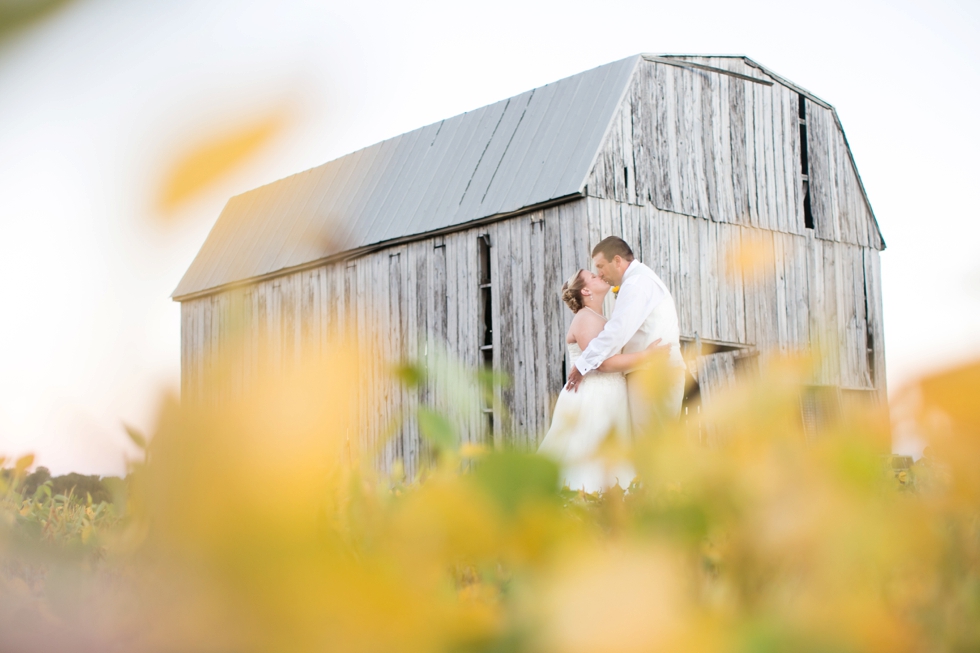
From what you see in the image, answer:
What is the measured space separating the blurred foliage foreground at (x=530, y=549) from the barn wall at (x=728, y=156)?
1088 cm

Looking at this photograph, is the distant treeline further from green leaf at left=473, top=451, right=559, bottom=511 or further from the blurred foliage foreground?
green leaf at left=473, top=451, right=559, bottom=511

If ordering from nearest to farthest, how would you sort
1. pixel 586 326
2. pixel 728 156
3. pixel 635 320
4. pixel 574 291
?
pixel 635 320, pixel 586 326, pixel 574 291, pixel 728 156

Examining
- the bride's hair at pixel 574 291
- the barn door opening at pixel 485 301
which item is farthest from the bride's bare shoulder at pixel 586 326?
the barn door opening at pixel 485 301

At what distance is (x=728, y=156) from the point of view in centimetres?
1308

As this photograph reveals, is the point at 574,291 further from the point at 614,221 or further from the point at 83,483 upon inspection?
the point at 83,483

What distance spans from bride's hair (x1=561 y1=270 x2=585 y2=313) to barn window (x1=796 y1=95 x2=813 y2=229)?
7487 mm

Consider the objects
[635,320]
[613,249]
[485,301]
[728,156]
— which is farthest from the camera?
[728,156]

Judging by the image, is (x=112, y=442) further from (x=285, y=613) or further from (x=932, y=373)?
(x=932, y=373)

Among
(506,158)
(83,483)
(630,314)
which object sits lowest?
(83,483)

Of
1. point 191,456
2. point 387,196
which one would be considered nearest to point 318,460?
point 191,456

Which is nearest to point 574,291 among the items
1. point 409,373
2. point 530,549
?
point 409,373

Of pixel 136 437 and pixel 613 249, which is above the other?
pixel 613 249

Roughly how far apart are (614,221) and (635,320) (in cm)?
658

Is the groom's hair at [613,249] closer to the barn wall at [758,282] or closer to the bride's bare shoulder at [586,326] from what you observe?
the bride's bare shoulder at [586,326]
